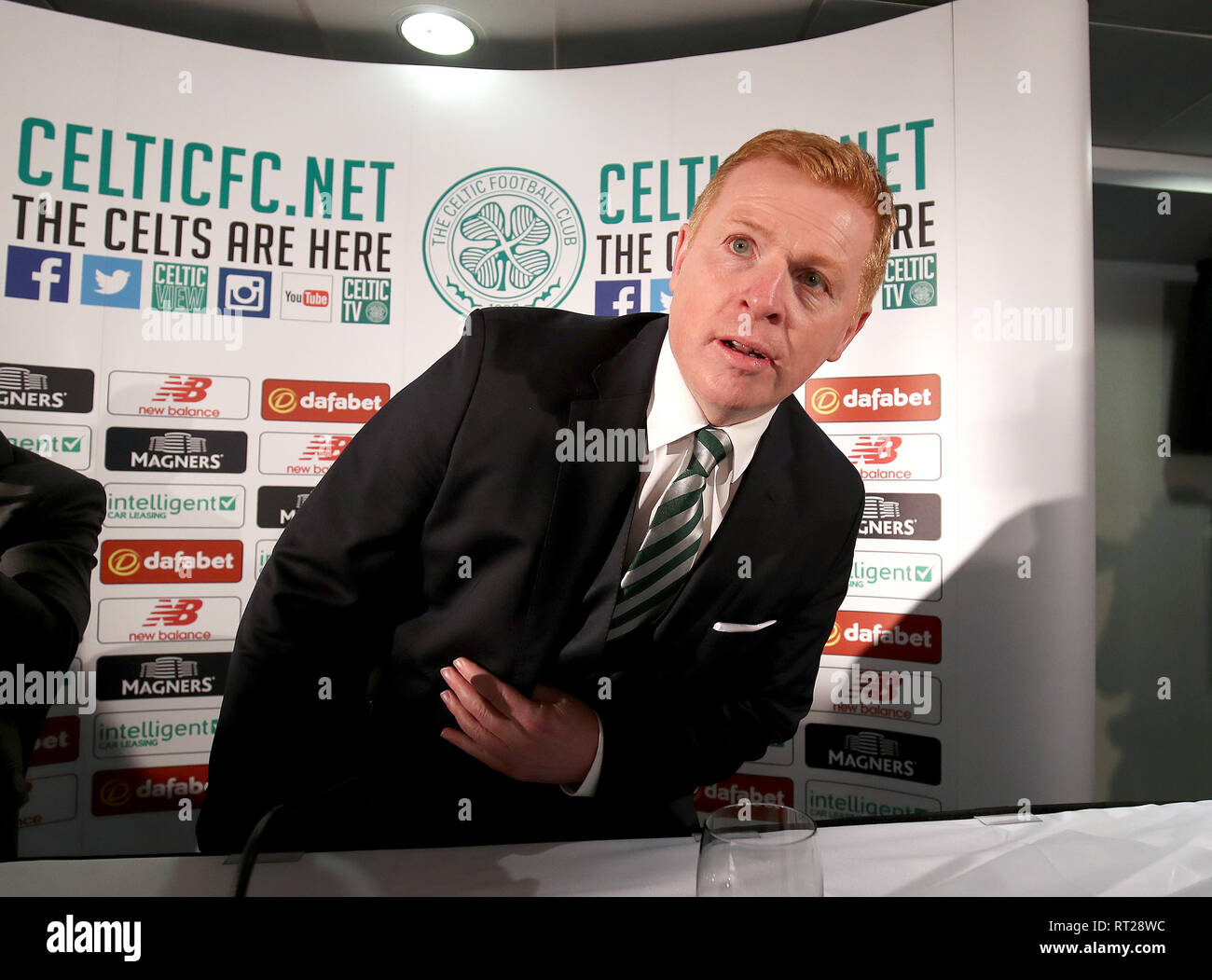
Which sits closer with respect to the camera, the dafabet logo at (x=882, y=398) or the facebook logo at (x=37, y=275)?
the facebook logo at (x=37, y=275)

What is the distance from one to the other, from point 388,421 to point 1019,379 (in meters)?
1.35

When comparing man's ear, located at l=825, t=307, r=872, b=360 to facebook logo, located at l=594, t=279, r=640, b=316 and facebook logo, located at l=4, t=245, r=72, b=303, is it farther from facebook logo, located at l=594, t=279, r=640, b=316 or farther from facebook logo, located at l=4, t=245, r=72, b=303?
facebook logo, located at l=4, t=245, r=72, b=303

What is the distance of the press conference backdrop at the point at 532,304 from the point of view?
1.46m

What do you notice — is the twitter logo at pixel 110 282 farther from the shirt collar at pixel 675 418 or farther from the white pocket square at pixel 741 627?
the white pocket square at pixel 741 627

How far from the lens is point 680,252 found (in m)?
1.44

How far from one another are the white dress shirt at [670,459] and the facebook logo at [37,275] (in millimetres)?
1244

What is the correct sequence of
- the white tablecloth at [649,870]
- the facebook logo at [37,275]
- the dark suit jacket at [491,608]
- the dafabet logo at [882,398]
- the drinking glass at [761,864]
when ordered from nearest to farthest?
the drinking glass at [761,864] < the white tablecloth at [649,870] < the dark suit jacket at [491,608] < the facebook logo at [37,275] < the dafabet logo at [882,398]

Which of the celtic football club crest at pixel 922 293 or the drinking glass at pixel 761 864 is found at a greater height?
the celtic football club crest at pixel 922 293

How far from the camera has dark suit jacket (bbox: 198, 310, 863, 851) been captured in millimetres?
1282

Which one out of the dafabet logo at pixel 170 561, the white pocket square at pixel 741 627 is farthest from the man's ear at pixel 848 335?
the dafabet logo at pixel 170 561

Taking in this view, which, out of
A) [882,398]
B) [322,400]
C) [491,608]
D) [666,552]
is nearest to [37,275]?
[322,400]

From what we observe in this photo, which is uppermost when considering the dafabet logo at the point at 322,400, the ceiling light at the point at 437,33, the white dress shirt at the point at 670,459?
the ceiling light at the point at 437,33

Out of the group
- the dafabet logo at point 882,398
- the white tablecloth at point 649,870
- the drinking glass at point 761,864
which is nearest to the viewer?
the drinking glass at point 761,864
